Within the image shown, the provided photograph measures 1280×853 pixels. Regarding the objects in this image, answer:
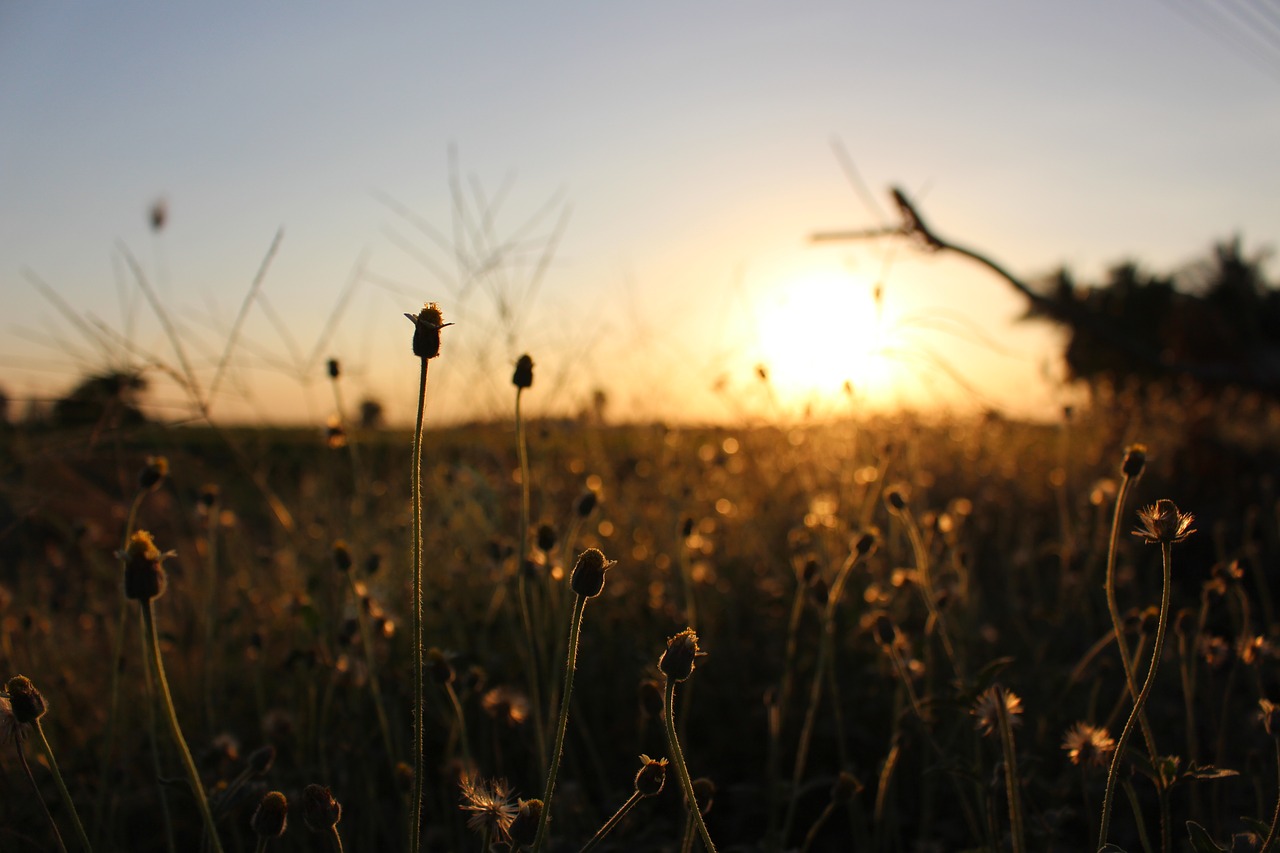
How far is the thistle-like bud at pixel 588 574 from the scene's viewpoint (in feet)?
3.00

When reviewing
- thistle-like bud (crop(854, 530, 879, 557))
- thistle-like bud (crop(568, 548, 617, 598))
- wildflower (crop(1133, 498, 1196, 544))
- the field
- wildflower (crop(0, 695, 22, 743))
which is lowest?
the field

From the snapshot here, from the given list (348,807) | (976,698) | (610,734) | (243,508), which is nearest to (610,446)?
(243,508)

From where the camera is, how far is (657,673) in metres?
1.96

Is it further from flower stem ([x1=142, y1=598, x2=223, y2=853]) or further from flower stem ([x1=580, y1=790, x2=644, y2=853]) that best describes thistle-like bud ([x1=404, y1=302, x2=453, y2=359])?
flower stem ([x1=580, y1=790, x2=644, y2=853])

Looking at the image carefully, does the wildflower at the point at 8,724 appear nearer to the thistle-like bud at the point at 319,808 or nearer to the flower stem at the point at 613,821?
the thistle-like bud at the point at 319,808

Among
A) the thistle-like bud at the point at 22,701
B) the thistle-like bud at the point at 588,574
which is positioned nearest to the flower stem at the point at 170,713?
the thistle-like bud at the point at 22,701

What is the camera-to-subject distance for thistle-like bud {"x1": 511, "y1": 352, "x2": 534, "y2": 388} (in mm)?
1279

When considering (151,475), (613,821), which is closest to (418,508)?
(613,821)

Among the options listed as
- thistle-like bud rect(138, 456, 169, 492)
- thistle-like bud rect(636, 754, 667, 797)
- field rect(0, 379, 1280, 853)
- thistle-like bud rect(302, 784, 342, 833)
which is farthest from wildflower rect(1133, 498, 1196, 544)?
thistle-like bud rect(138, 456, 169, 492)

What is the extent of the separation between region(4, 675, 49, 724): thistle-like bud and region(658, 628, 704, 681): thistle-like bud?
630 millimetres

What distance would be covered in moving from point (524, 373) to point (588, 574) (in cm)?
45

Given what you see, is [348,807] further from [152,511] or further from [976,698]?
[152,511]

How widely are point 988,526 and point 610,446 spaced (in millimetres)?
2424

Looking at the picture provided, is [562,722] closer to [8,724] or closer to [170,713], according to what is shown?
[170,713]
